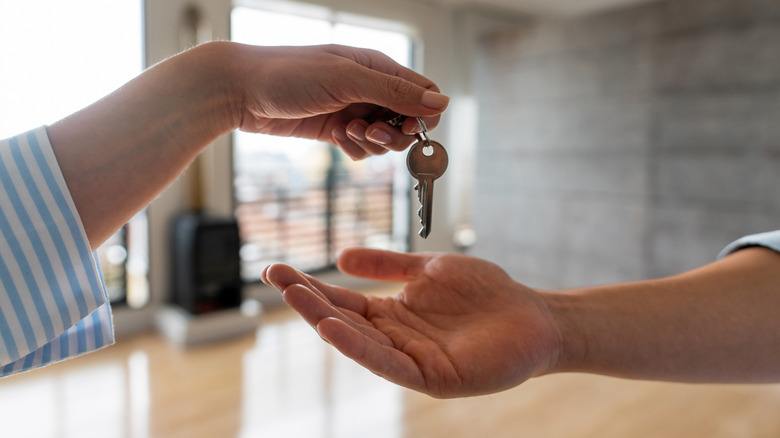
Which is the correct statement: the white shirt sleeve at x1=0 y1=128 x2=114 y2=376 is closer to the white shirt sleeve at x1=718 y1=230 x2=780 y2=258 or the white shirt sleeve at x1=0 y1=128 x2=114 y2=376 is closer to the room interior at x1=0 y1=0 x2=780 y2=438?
the white shirt sleeve at x1=718 y1=230 x2=780 y2=258

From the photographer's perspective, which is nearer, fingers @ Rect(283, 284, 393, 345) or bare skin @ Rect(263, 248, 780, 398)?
fingers @ Rect(283, 284, 393, 345)

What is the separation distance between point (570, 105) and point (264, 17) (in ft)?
8.45

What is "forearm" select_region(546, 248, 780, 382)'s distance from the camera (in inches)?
41.8

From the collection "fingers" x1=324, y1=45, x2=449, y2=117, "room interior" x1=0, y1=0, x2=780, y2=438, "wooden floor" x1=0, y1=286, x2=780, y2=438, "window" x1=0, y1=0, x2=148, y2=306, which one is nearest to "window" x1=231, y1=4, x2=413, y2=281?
"room interior" x1=0, y1=0, x2=780, y2=438

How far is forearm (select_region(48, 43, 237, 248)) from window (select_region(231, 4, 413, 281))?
331cm

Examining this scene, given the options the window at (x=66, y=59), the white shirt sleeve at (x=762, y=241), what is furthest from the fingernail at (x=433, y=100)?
the window at (x=66, y=59)

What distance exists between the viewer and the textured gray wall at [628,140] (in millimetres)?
3379

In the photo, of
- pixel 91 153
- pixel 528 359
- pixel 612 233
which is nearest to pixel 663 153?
pixel 612 233

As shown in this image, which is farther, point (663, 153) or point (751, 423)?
point (663, 153)

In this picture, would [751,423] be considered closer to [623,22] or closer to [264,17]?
[623,22]

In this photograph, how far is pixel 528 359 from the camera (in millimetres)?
932

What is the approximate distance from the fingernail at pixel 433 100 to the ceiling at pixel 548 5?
4.67 metres

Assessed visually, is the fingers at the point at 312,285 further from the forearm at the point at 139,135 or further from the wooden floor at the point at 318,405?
the wooden floor at the point at 318,405

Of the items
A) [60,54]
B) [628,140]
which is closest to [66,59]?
[60,54]
